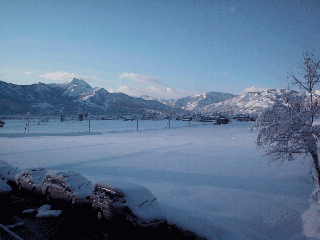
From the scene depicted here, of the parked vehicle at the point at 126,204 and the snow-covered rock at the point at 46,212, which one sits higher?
the parked vehicle at the point at 126,204

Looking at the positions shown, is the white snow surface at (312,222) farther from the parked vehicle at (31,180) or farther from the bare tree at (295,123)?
the parked vehicle at (31,180)

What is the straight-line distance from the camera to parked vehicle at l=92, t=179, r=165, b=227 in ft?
18.6

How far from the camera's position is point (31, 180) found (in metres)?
9.43

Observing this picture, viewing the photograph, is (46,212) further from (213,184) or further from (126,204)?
(213,184)

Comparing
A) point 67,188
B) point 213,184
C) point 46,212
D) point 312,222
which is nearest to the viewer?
point 312,222

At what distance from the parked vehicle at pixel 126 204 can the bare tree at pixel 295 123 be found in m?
4.90

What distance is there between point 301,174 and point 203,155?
685 centimetres

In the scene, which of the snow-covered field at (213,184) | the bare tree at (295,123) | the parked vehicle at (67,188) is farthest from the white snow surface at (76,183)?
the bare tree at (295,123)

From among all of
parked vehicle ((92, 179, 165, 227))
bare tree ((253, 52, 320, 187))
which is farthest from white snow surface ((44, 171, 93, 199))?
bare tree ((253, 52, 320, 187))

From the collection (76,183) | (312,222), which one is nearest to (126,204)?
(76,183)

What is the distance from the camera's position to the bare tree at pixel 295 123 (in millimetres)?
7469

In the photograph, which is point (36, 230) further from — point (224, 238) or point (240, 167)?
point (240, 167)

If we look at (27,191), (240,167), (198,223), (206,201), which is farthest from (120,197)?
(240,167)

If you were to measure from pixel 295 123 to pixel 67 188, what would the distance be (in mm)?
8493
